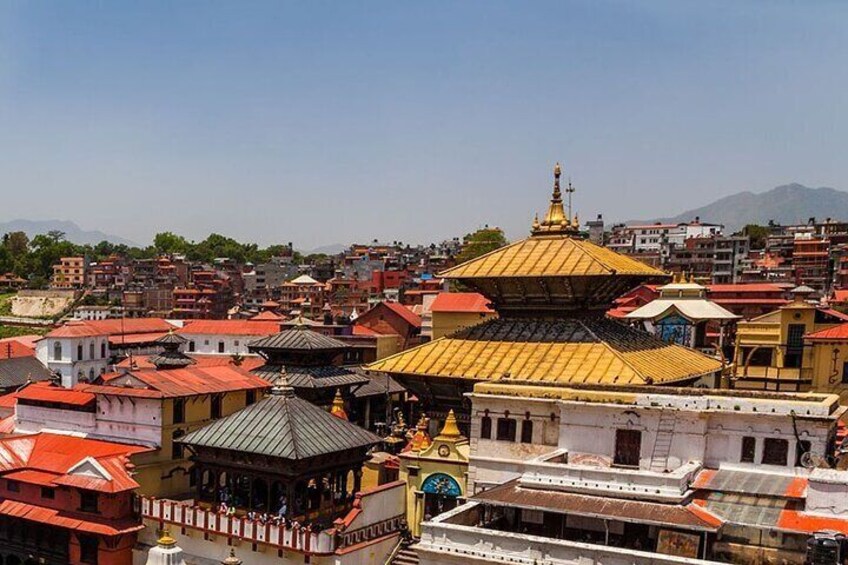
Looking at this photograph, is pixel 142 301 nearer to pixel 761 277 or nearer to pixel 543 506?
pixel 761 277

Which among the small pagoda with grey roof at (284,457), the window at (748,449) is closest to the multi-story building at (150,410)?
the small pagoda with grey roof at (284,457)

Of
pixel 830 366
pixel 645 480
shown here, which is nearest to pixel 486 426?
pixel 645 480

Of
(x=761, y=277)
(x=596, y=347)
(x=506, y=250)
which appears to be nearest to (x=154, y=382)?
(x=506, y=250)

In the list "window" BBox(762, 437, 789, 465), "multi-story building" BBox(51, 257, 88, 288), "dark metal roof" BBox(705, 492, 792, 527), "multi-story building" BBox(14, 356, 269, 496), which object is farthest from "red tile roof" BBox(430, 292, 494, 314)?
"multi-story building" BBox(51, 257, 88, 288)

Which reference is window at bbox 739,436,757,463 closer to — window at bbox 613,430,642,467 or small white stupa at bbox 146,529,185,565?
window at bbox 613,430,642,467

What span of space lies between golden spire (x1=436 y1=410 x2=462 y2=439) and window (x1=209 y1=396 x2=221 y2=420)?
1195 cm

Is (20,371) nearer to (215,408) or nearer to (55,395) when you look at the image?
(55,395)

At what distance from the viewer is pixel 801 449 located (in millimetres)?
21422

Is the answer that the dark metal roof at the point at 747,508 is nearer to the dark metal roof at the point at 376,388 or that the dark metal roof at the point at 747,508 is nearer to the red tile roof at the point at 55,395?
the red tile roof at the point at 55,395

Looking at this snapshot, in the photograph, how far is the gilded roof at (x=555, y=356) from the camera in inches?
1066

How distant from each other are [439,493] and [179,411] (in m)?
12.0

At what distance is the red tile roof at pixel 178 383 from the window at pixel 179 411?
410 millimetres

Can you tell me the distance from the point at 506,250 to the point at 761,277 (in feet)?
231

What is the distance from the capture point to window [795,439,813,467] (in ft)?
70.0
